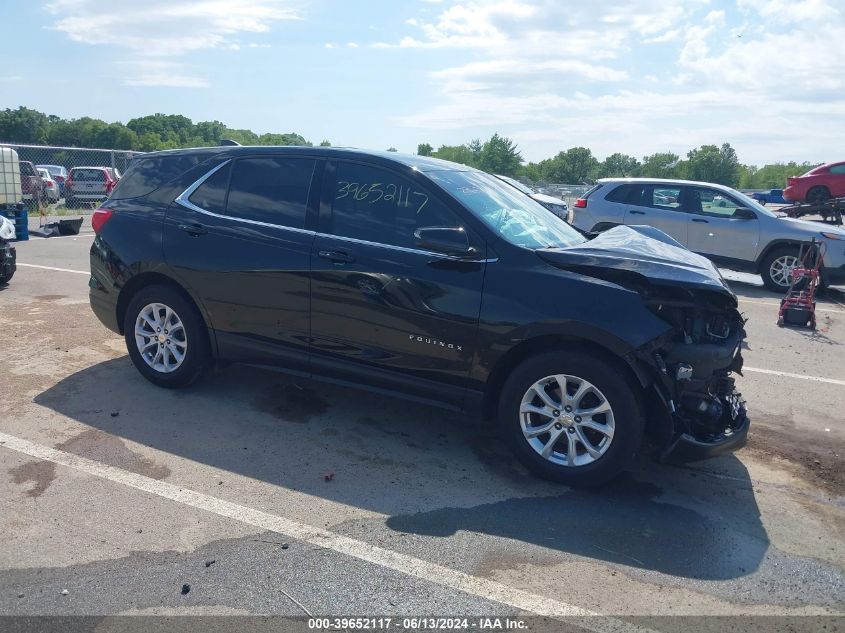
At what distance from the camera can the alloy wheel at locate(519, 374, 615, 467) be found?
3.99 m

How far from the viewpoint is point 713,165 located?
44.9 metres

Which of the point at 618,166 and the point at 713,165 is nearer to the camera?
the point at 713,165

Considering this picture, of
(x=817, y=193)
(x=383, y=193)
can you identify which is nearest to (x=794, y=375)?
(x=383, y=193)

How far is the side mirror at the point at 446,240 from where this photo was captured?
13.7 ft

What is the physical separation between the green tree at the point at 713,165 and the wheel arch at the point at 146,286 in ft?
139

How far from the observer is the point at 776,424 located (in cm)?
532

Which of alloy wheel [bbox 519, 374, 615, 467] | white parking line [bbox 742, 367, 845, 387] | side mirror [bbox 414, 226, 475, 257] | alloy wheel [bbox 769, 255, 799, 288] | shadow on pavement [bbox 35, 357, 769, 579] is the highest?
side mirror [bbox 414, 226, 475, 257]

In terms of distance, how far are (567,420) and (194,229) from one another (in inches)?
119

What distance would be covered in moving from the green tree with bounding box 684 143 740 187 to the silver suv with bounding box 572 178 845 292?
33575 mm

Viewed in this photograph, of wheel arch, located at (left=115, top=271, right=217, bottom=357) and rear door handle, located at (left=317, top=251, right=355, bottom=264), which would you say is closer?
rear door handle, located at (left=317, top=251, right=355, bottom=264)

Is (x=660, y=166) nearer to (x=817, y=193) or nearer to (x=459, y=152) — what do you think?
(x=459, y=152)

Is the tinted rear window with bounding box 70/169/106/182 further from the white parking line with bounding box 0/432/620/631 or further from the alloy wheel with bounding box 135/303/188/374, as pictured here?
the white parking line with bounding box 0/432/620/631

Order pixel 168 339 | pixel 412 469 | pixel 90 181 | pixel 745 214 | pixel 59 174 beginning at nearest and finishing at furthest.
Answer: pixel 412 469 < pixel 168 339 < pixel 745 214 < pixel 90 181 < pixel 59 174

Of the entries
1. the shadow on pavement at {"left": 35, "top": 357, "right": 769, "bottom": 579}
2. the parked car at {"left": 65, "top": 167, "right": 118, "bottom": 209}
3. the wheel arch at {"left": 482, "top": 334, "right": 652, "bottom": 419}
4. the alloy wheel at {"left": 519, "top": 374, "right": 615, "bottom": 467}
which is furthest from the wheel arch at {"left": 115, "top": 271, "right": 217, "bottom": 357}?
the parked car at {"left": 65, "top": 167, "right": 118, "bottom": 209}
